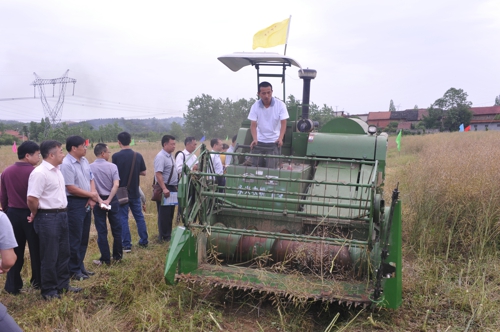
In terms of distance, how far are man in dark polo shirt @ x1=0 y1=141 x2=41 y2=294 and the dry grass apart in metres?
0.24

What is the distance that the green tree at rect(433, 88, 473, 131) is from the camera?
40.2m

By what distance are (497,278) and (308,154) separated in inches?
104

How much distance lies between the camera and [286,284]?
3484 mm

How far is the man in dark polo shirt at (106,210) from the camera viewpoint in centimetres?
509

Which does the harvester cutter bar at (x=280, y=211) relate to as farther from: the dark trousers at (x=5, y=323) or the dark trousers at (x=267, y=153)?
the dark trousers at (x=5, y=323)

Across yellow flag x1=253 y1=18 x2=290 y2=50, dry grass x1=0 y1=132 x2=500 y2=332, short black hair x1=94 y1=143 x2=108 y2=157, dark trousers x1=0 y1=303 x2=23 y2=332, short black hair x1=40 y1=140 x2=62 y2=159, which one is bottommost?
dry grass x1=0 y1=132 x2=500 y2=332

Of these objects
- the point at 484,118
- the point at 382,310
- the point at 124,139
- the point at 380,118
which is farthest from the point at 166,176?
the point at 380,118

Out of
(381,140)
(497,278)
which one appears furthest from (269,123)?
(497,278)

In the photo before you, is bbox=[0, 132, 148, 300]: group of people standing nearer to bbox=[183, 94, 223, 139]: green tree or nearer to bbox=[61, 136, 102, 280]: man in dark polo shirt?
Answer: bbox=[61, 136, 102, 280]: man in dark polo shirt

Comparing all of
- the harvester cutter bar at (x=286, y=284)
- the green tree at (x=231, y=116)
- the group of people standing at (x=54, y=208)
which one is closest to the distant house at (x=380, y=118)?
the green tree at (x=231, y=116)

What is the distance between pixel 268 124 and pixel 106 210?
93.6 inches

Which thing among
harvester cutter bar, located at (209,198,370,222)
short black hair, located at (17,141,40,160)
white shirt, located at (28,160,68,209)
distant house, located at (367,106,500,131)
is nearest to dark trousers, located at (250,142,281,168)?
harvester cutter bar, located at (209,198,370,222)

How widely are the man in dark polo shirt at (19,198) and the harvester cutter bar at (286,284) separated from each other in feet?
6.09

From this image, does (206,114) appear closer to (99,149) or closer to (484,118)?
(99,149)
